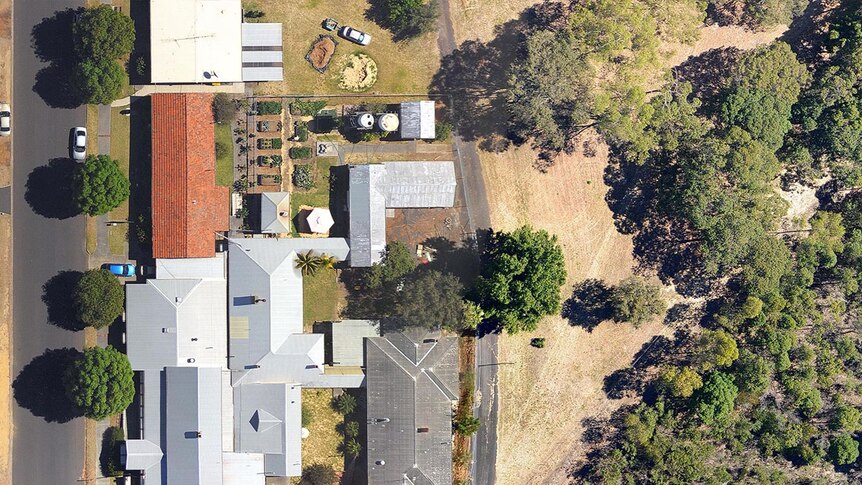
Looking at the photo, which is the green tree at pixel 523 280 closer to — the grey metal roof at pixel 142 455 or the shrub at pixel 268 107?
the shrub at pixel 268 107

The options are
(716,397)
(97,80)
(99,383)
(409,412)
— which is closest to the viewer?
(99,383)

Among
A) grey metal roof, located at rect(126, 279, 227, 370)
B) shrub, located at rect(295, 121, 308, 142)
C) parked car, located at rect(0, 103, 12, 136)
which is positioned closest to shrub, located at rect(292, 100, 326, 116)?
shrub, located at rect(295, 121, 308, 142)

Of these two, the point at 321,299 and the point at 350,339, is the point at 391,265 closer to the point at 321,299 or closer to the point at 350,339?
the point at 321,299

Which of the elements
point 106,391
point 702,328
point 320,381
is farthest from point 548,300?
point 106,391

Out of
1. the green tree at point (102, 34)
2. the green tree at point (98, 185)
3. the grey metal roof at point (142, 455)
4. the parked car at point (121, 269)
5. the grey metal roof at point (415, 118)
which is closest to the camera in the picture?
the green tree at point (98, 185)

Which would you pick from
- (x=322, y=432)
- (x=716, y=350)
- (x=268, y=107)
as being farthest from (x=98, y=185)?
(x=716, y=350)

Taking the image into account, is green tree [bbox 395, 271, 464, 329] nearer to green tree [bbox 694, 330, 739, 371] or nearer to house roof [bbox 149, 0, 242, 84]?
green tree [bbox 694, 330, 739, 371]

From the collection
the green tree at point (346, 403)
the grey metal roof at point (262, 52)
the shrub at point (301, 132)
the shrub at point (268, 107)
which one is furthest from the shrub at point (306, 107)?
the green tree at point (346, 403)
